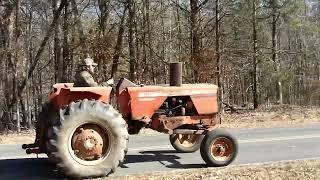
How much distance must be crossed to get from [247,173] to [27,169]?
374 cm

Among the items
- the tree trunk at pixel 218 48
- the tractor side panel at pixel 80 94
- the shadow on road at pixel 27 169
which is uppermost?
the tree trunk at pixel 218 48

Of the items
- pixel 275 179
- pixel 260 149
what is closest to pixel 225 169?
pixel 275 179

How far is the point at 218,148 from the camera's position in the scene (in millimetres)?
8969

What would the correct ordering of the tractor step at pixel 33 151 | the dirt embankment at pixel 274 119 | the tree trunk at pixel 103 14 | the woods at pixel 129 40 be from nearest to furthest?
the tractor step at pixel 33 151 < the dirt embankment at pixel 274 119 < the woods at pixel 129 40 < the tree trunk at pixel 103 14

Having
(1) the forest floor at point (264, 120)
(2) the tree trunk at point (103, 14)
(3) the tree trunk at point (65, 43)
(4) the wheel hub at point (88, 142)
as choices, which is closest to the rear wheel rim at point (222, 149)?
(4) the wheel hub at point (88, 142)

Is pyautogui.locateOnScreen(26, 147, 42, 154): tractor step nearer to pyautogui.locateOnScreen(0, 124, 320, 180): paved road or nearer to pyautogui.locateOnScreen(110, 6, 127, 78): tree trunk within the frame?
pyautogui.locateOnScreen(0, 124, 320, 180): paved road

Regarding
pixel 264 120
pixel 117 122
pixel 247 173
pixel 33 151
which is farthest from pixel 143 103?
pixel 264 120

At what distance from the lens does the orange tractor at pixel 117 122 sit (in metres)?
7.84

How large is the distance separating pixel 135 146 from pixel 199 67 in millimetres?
9216

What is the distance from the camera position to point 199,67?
20125 millimetres

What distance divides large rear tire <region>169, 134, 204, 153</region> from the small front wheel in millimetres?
1266

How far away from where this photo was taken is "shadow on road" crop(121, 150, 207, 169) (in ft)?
29.3

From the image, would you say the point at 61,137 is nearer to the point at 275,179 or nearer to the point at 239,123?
the point at 275,179

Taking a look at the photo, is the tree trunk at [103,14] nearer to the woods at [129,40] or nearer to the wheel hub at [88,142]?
the woods at [129,40]
